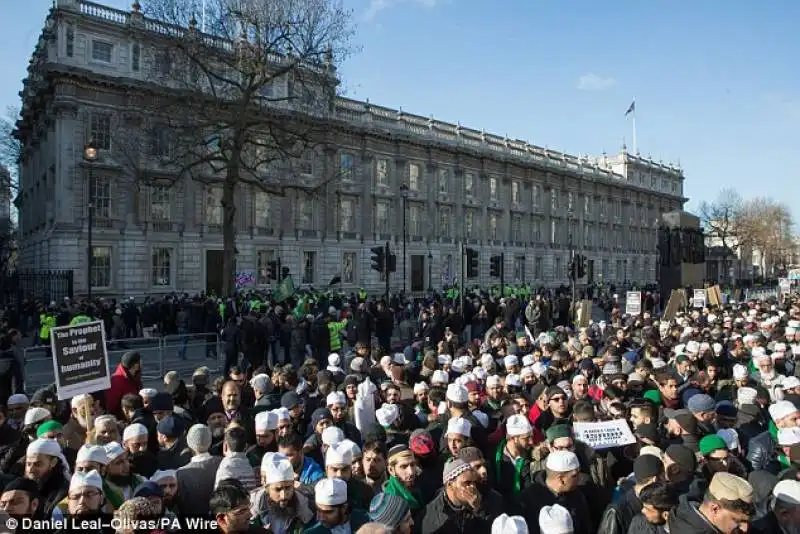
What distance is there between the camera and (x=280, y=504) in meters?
4.14

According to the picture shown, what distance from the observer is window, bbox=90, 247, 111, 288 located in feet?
109

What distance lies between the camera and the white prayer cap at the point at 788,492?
398 centimetres

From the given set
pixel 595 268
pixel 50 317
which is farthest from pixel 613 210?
pixel 50 317

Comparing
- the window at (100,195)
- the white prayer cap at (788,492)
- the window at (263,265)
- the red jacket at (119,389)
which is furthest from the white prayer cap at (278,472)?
the window at (263,265)

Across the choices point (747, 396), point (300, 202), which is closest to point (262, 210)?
point (300, 202)

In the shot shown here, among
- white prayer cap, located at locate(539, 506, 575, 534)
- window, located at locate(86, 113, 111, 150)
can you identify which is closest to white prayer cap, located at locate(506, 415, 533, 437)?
white prayer cap, located at locate(539, 506, 575, 534)

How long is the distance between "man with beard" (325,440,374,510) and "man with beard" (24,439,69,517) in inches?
72.5

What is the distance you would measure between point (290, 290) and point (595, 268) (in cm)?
5358

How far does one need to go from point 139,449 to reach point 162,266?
106ft

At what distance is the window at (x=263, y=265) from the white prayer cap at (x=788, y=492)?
37073mm

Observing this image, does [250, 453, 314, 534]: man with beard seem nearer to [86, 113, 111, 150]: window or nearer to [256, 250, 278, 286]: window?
[86, 113, 111, 150]: window

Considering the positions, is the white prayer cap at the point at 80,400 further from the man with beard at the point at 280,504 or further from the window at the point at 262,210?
the window at the point at 262,210

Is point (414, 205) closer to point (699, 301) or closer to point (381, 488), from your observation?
point (699, 301)

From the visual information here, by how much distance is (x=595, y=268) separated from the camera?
71.2m
